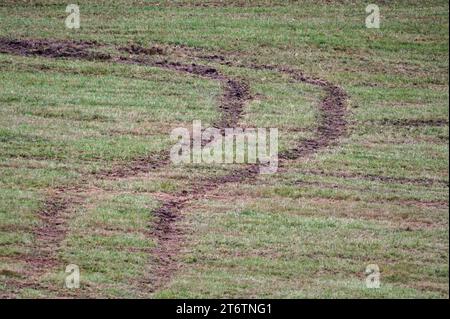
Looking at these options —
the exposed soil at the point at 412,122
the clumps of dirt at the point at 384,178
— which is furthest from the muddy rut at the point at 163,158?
the clumps of dirt at the point at 384,178

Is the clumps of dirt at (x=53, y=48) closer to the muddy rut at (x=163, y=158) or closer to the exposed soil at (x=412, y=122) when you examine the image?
the muddy rut at (x=163, y=158)

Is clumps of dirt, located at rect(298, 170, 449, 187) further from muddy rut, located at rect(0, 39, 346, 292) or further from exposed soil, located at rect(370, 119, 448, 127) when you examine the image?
exposed soil, located at rect(370, 119, 448, 127)

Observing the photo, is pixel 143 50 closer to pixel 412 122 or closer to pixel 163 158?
pixel 163 158

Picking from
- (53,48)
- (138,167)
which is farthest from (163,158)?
Result: (53,48)

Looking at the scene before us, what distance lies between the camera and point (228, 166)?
1214 inches

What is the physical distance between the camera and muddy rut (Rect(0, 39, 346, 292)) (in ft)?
82.6

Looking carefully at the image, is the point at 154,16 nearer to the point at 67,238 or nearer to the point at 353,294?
the point at 67,238

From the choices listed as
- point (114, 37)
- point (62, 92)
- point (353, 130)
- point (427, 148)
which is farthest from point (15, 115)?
point (427, 148)

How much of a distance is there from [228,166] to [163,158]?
2.13 m

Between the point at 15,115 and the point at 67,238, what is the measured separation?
9163mm

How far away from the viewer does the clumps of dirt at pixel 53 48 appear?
3919 cm

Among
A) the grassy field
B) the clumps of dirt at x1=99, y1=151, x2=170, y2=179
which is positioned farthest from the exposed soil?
the clumps of dirt at x1=99, y1=151, x2=170, y2=179

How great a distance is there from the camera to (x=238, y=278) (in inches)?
946

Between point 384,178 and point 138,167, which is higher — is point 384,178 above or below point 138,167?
below
